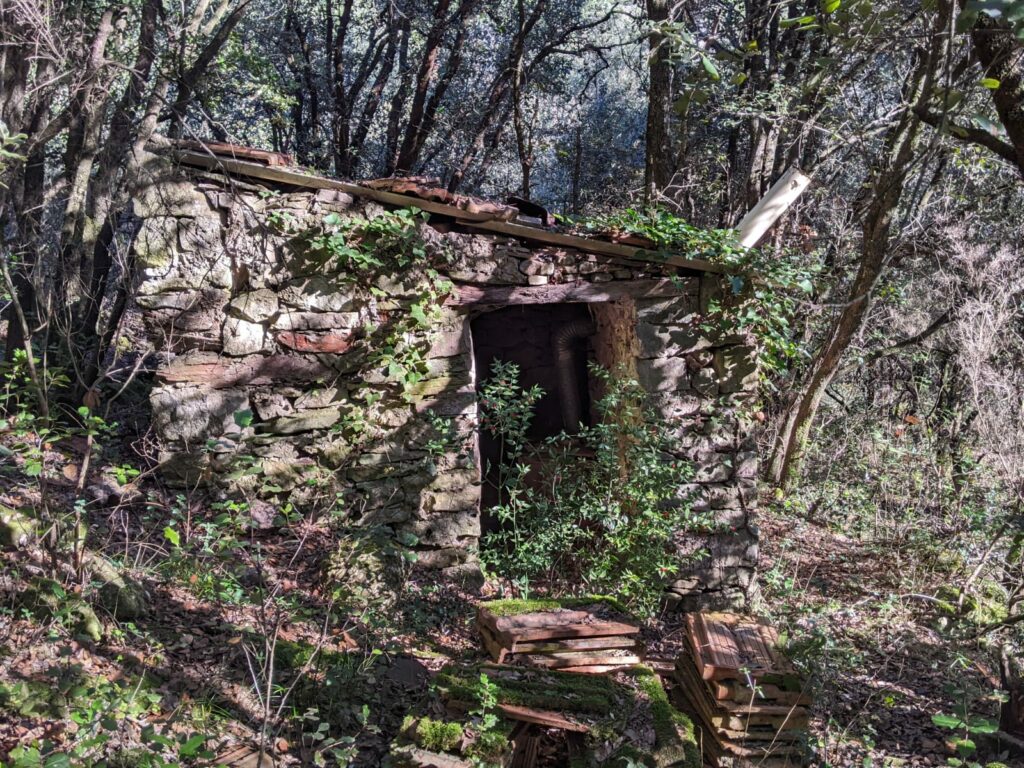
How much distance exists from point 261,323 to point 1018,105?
161 inches

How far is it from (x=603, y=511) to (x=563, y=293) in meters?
1.46

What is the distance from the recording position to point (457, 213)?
16.9 ft

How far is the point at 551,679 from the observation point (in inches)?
150

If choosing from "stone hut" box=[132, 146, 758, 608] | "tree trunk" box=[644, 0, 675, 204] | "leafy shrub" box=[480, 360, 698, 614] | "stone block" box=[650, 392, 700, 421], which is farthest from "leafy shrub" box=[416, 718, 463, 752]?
"tree trunk" box=[644, 0, 675, 204]

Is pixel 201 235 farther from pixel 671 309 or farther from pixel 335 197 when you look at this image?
pixel 671 309

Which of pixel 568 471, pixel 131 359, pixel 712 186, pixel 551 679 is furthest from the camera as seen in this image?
pixel 712 186

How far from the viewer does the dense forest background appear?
193 inches

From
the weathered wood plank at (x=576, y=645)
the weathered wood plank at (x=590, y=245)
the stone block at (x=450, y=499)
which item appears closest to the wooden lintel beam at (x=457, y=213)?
the weathered wood plank at (x=590, y=245)

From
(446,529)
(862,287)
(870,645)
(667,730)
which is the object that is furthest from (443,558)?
(862,287)

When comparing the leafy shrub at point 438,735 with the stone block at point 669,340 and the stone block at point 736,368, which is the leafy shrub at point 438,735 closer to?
the stone block at point 669,340

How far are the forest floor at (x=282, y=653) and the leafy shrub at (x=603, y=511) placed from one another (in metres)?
0.45

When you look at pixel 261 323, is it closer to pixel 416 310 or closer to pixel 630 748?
pixel 416 310

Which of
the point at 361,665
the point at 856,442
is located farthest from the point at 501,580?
the point at 856,442

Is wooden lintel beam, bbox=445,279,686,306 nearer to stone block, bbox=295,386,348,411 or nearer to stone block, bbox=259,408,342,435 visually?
stone block, bbox=295,386,348,411
